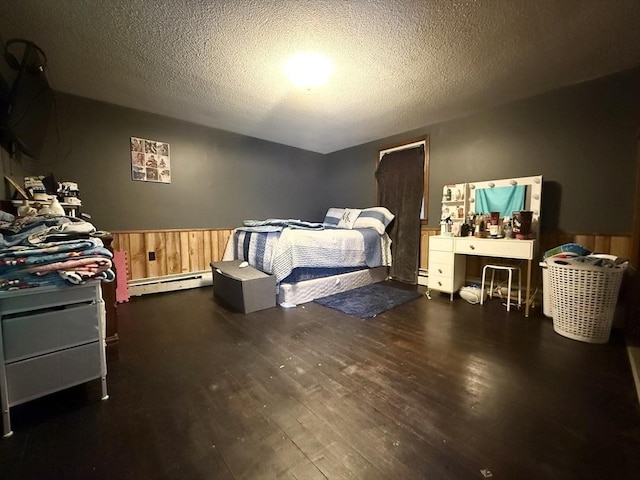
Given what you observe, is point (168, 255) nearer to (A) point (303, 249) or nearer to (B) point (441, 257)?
(A) point (303, 249)

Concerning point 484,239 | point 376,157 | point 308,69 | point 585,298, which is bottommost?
point 585,298

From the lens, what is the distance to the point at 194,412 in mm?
1187

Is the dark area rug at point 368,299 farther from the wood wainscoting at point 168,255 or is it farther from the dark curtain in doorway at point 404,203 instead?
the wood wainscoting at point 168,255

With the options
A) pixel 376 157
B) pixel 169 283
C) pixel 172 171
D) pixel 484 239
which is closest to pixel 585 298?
pixel 484 239

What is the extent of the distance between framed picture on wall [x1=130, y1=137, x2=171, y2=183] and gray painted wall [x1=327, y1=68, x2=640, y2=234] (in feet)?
12.0

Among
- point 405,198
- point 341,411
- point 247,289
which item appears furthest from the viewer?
point 405,198

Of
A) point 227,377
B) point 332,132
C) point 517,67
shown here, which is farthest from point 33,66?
point 517,67

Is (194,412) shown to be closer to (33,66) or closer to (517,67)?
(33,66)

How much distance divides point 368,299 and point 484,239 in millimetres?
1360

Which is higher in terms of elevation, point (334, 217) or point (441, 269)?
point (334, 217)

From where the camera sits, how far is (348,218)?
419 centimetres

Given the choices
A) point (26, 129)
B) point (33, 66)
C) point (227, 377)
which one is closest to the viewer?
point (227, 377)

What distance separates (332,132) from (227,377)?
3468 millimetres

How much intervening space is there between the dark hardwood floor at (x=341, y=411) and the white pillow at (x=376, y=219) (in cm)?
199
